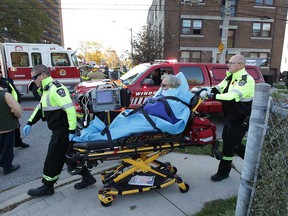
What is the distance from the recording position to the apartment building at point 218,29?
21609 millimetres

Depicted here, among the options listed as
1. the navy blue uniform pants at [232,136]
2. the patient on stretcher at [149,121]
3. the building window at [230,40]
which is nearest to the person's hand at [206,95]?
the patient on stretcher at [149,121]

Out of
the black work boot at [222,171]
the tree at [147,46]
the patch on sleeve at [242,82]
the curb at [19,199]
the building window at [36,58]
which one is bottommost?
the curb at [19,199]

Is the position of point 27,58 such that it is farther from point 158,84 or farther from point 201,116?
point 201,116

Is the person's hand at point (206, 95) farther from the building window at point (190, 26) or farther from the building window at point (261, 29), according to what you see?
the building window at point (261, 29)

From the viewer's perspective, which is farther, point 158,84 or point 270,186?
point 158,84

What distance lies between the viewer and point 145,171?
3127mm

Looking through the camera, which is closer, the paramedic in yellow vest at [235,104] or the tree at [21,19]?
the paramedic in yellow vest at [235,104]

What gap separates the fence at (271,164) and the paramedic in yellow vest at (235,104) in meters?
1.22

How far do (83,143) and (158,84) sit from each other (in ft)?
13.9

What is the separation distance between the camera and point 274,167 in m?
1.74

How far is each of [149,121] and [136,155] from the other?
0.56m

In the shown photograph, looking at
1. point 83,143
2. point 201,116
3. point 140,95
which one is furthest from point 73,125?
point 140,95

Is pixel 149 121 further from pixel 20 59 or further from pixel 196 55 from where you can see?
pixel 196 55

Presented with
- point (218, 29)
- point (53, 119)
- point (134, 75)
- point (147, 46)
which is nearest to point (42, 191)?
point (53, 119)
